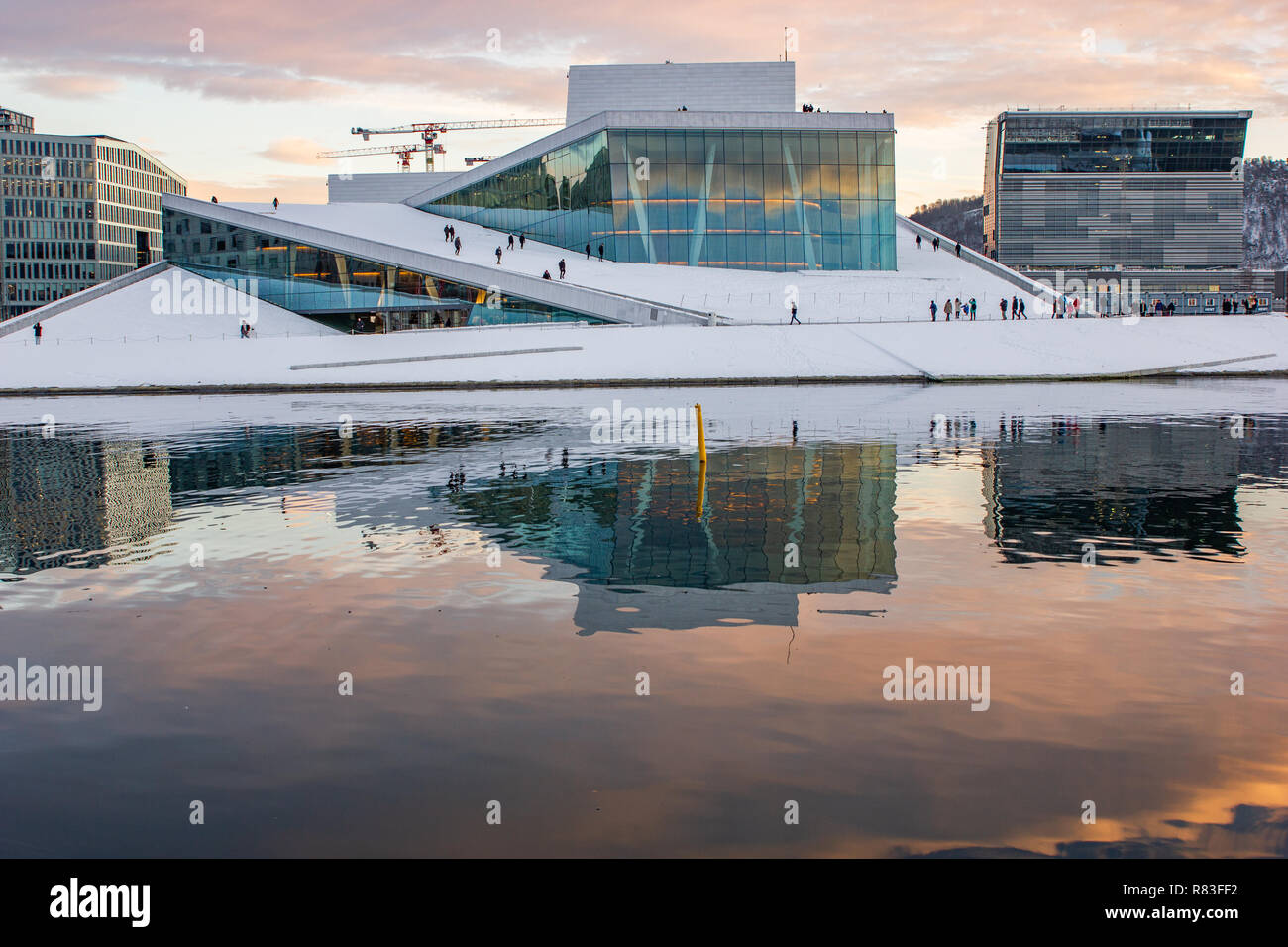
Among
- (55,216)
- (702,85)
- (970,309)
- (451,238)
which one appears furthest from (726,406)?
(55,216)

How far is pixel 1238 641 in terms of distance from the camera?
8180 mm

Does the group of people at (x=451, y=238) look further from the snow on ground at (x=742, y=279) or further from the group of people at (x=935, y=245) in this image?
the group of people at (x=935, y=245)

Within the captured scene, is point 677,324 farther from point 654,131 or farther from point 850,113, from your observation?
point 850,113

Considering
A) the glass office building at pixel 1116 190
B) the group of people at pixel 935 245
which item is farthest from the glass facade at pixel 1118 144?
the group of people at pixel 935 245

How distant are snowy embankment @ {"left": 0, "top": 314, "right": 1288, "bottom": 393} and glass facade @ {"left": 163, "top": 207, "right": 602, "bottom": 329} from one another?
23.2 feet

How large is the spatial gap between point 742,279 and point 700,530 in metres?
50.6

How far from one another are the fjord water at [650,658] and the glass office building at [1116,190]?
15097cm

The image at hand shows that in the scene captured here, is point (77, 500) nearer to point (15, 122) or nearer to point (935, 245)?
point (935, 245)

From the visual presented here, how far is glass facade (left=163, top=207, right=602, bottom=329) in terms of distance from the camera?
2242 inches

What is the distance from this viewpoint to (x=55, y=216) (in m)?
134

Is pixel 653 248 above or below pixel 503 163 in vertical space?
below

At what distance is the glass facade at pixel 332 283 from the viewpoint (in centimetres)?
5694
